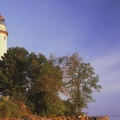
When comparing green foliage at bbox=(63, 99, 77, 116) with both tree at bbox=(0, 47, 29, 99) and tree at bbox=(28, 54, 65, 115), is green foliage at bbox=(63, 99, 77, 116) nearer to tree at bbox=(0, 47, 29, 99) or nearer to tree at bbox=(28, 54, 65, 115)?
tree at bbox=(28, 54, 65, 115)

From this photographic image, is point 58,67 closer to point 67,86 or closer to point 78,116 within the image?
point 67,86

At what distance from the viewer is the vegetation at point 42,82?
35.9 meters

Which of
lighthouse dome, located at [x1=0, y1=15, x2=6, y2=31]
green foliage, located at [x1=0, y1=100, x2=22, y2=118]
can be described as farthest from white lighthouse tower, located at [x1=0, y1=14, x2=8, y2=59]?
green foliage, located at [x1=0, y1=100, x2=22, y2=118]

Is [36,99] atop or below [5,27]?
below

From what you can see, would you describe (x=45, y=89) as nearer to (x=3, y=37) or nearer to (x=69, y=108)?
(x=69, y=108)

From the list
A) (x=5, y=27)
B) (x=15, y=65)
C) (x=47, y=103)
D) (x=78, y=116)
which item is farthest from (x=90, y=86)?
(x=5, y=27)

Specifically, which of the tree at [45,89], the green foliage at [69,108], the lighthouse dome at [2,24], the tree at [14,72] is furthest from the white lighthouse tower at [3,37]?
the green foliage at [69,108]

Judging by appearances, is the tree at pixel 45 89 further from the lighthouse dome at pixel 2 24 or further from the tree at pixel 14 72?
the lighthouse dome at pixel 2 24

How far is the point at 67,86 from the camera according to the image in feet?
126

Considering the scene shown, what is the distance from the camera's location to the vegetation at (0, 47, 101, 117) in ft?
118

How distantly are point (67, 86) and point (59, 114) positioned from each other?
3607mm

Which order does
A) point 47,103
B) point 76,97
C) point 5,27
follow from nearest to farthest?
point 47,103 → point 76,97 → point 5,27

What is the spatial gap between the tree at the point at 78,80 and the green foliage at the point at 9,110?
8.50 m

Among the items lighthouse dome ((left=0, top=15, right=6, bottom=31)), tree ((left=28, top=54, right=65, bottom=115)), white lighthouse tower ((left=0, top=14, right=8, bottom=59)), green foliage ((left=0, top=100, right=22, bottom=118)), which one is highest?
lighthouse dome ((left=0, top=15, right=6, bottom=31))
